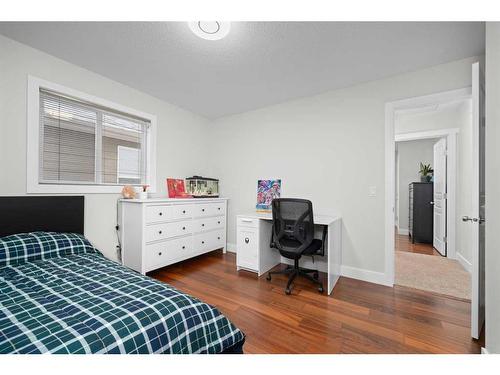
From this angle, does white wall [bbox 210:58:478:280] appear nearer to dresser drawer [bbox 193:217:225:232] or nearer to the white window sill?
dresser drawer [bbox 193:217:225:232]

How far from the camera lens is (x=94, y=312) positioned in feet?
3.14

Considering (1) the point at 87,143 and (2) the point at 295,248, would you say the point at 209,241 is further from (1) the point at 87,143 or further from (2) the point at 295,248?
(1) the point at 87,143

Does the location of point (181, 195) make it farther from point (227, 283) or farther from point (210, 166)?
point (227, 283)

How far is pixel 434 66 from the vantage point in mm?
2242

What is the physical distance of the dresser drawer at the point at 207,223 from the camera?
316 cm

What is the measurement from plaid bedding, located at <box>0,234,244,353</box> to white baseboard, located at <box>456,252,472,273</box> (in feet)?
11.0

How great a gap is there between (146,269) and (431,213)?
16.4ft

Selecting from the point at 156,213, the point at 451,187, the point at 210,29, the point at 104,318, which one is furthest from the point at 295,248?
the point at 451,187

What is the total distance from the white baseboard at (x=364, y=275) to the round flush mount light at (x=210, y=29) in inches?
110

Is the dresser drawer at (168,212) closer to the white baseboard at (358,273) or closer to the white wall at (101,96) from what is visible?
the white wall at (101,96)

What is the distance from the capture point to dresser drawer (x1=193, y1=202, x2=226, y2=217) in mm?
3176

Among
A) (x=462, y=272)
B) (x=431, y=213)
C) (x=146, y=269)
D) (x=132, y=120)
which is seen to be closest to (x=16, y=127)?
(x=132, y=120)

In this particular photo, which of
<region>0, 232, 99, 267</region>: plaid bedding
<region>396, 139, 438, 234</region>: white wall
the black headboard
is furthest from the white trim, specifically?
the black headboard

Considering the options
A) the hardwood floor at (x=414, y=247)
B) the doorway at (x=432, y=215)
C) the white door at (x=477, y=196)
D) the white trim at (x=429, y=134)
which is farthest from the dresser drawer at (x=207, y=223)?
the white trim at (x=429, y=134)
